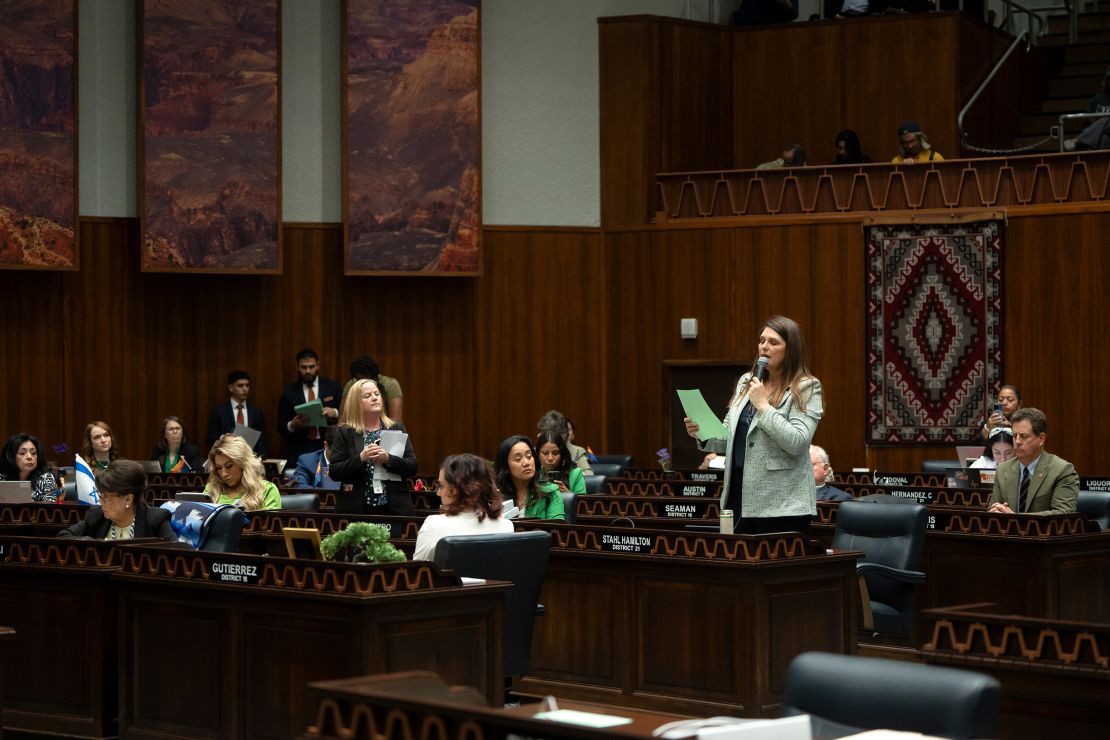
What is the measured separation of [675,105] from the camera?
16.4 m

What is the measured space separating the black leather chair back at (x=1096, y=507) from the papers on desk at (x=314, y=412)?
21.6 feet

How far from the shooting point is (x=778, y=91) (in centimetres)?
1688

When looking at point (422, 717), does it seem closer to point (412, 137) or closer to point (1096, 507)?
point (1096, 507)

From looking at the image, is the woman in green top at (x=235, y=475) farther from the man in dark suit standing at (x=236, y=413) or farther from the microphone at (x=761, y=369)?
the man in dark suit standing at (x=236, y=413)

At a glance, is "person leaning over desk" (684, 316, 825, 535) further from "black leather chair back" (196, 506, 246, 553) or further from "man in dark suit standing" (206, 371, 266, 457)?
"man in dark suit standing" (206, 371, 266, 457)

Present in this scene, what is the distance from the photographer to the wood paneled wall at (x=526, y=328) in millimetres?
14133

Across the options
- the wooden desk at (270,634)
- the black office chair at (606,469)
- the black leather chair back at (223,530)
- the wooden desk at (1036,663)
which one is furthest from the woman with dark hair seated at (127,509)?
the black office chair at (606,469)

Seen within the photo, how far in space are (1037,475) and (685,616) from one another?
2.59 meters

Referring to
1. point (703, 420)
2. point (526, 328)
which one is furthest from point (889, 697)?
point (526, 328)

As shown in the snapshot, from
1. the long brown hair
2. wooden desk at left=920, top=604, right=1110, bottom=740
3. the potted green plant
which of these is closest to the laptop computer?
the potted green plant

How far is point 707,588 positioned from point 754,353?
858 cm

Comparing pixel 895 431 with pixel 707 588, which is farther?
pixel 895 431

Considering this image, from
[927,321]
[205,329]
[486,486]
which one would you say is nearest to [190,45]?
[205,329]

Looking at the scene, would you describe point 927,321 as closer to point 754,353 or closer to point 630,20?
point 754,353
